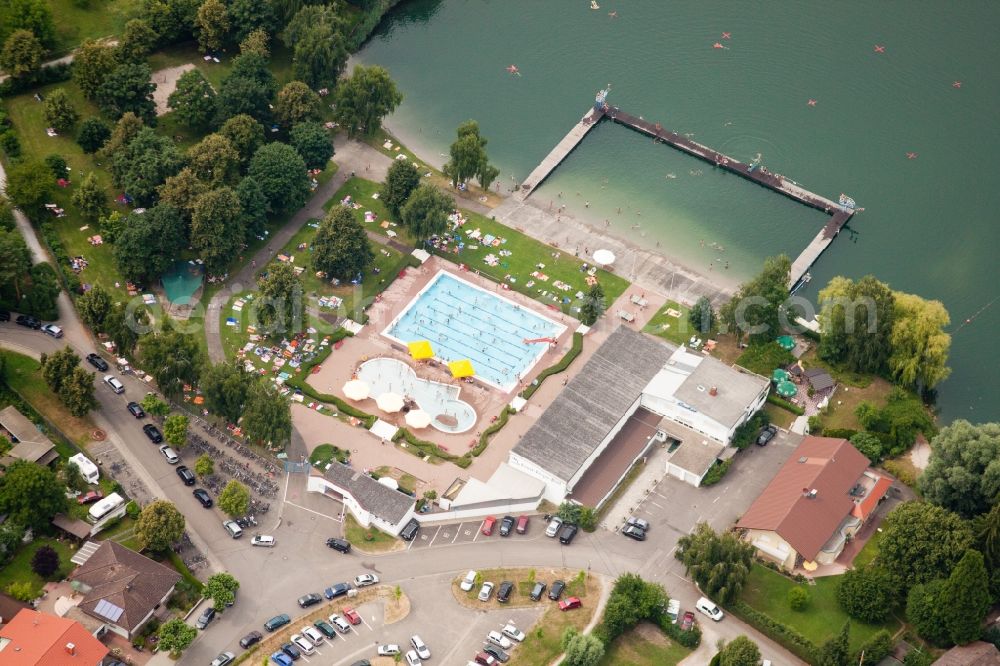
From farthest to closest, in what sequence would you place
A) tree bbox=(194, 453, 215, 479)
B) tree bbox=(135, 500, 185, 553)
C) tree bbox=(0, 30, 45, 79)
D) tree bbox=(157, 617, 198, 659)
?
1. tree bbox=(0, 30, 45, 79)
2. tree bbox=(194, 453, 215, 479)
3. tree bbox=(135, 500, 185, 553)
4. tree bbox=(157, 617, 198, 659)

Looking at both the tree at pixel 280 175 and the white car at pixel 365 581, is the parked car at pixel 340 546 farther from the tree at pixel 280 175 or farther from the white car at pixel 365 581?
the tree at pixel 280 175

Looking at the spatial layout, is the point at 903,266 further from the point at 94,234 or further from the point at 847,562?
the point at 94,234

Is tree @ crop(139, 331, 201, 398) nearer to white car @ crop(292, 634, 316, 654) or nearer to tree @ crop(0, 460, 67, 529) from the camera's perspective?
tree @ crop(0, 460, 67, 529)

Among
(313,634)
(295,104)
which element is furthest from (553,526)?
(295,104)

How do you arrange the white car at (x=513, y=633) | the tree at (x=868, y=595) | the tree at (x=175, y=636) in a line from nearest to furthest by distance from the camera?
the tree at (x=175, y=636)
the white car at (x=513, y=633)
the tree at (x=868, y=595)

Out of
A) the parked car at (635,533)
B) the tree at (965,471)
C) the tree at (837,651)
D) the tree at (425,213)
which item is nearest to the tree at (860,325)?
the tree at (965,471)

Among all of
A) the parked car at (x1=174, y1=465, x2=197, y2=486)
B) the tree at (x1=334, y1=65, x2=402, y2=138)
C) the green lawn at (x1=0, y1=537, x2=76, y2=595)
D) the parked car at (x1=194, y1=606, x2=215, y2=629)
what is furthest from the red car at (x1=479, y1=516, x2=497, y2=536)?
the tree at (x1=334, y1=65, x2=402, y2=138)

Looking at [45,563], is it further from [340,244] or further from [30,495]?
[340,244]
